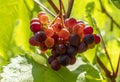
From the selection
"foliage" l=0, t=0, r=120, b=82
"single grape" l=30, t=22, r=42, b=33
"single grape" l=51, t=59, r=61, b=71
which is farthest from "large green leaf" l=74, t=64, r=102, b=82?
"single grape" l=30, t=22, r=42, b=33

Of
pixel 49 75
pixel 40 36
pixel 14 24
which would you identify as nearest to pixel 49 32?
pixel 40 36

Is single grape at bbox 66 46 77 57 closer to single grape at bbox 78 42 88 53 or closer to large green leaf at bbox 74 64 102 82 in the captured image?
single grape at bbox 78 42 88 53

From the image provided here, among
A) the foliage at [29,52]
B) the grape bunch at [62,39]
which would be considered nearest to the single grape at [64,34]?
the grape bunch at [62,39]

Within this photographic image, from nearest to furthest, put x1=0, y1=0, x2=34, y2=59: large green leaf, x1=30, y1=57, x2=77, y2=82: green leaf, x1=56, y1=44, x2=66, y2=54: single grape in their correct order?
1. x1=56, y1=44, x2=66, y2=54: single grape
2. x1=30, y1=57, x2=77, y2=82: green leaf
3. x1=0, y1=0, x2=34, y2=59: large green leaf

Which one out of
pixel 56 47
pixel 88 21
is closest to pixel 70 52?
pixel 56 47

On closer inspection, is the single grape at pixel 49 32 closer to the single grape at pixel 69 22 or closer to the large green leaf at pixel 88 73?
the single grape at pixel 69 22

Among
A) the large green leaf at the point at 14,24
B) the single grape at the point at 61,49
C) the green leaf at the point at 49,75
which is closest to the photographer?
the single grape at the point at 61,49

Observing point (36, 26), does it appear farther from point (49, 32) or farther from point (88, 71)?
point (88, 71)

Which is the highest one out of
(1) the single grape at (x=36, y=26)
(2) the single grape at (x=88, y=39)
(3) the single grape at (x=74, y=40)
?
(1) the single grape at (x=36, y=26)
